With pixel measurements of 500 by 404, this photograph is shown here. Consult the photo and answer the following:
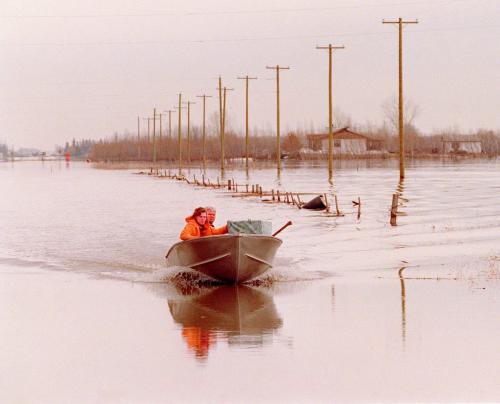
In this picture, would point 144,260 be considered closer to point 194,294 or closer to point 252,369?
point 194,294

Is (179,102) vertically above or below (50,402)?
above

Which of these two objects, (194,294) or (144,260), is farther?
(144,260)

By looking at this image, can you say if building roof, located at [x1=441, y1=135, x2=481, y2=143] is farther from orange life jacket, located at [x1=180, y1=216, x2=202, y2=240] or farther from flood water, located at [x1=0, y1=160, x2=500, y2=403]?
orange life jacket, located at [x1=180, y1=216, x2=202, y2=240]

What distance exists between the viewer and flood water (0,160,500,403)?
36.7ft

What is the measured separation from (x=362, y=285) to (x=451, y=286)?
1.65 metres

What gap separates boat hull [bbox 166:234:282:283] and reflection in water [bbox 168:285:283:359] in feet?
1.04

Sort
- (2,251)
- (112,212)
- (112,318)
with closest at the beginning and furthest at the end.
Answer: (112,318) → (2,251) → (112,212)

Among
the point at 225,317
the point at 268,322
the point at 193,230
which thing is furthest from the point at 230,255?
the point at 268,322

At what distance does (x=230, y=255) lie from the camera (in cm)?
1880

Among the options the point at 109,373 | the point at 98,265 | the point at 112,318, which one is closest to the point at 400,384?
the point at 109,373

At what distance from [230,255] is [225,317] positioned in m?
3.02

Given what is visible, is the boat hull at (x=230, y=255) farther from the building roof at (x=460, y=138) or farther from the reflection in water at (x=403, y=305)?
the building roof at (x=460, y=138)

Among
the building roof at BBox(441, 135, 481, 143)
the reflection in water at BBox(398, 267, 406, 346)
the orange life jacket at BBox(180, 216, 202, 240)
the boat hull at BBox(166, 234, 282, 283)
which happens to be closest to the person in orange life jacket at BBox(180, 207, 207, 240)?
the orange life jacket at BBox(180, 216, 202, 240)

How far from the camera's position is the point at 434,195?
166 ft
